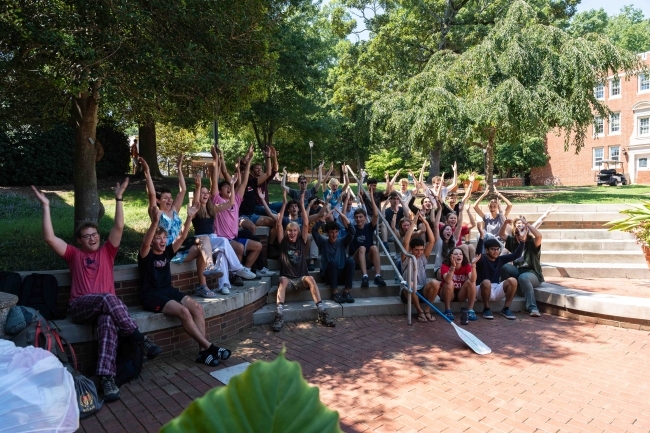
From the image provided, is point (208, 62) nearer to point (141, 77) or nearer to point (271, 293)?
point (141, 77)

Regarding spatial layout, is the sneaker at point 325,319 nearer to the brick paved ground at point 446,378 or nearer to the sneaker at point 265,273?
the brick paved ground at point 446,378

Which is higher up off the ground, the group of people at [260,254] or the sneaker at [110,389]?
the group of people at [260,254]

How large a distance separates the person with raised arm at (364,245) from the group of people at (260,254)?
0.06 feet

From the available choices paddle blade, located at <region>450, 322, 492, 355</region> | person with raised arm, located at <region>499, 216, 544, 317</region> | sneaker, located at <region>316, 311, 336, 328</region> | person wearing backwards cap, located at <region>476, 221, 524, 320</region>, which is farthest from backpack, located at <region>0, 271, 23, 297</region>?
person with raised arm, located at <region>499, 216, 544, 317</region>

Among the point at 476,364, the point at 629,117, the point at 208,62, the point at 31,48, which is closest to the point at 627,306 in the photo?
the point at 476,364

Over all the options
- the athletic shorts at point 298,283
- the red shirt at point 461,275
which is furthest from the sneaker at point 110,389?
the red shirt at point 461,275

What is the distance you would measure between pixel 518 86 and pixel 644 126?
3050 cm

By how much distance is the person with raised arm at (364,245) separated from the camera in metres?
8.16

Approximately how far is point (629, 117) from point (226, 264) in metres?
40.8

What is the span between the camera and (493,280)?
302 inches

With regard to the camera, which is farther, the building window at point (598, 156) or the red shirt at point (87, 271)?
the building window at point (598, 156)

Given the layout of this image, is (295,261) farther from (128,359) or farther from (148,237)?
(128,359)

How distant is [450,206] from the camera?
384 inches

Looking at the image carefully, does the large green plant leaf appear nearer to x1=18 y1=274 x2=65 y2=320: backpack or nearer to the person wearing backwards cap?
x1=18 y1=274 x2=65 y2=320: backpack
